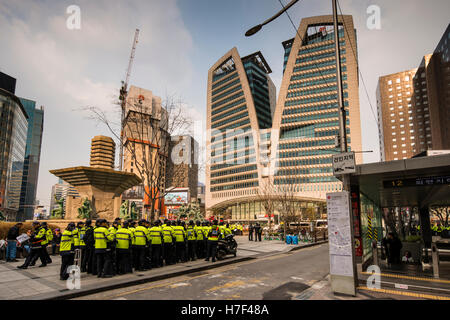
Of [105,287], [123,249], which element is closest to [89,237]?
[123,249]

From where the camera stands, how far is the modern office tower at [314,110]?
292ft

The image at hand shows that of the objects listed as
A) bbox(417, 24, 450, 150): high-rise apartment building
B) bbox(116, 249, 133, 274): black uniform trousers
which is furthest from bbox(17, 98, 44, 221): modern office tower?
bbox(417, 24, 450, 150): high-rise apartment building

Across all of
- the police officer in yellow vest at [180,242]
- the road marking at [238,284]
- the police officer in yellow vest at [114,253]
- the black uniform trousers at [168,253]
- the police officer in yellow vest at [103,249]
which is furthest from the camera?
the police officer in yellow vest at [180,242]

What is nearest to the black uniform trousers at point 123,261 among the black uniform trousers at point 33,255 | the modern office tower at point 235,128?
the black uniform trousers at point 33,255

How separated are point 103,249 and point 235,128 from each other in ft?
358

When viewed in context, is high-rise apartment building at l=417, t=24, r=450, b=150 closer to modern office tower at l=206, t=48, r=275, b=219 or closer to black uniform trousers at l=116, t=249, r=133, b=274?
modern office tower at l=206, t=48, r=275, b=219

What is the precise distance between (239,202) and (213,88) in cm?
5778

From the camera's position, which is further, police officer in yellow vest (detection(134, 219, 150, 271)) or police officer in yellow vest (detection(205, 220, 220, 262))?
police officer in yellow vest (detection(205, 220, 220, 262))

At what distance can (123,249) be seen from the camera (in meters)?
9.68

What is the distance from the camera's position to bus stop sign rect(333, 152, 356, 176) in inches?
294

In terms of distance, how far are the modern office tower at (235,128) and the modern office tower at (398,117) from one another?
70.5 m

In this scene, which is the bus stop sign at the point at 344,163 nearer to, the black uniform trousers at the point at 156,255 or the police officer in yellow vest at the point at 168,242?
the police officer in yellow vest at the point at 168,242

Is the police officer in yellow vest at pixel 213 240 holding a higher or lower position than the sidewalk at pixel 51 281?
higher
